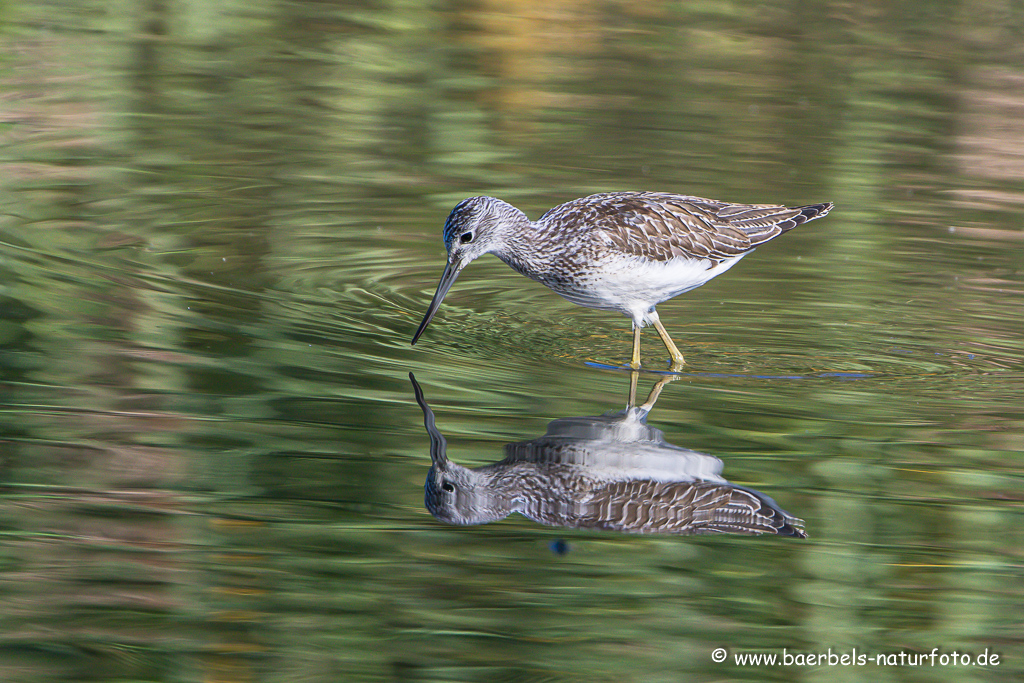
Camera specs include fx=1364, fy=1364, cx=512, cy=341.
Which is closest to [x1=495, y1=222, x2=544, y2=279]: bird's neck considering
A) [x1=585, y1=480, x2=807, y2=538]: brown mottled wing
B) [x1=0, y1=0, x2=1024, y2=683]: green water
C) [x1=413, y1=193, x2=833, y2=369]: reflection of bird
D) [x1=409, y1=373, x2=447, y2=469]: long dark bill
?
[x1=413, y1=193, x2=833, y2=369]: reflection of bird

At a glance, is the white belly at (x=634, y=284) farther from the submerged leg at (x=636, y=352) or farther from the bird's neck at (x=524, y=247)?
the bird's neck at (x=524, y=247)

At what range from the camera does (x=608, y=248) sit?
342 inches

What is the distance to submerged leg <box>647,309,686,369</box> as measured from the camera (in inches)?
345

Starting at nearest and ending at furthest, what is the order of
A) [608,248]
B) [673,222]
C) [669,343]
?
1. [608,248]
2. [669,343]
3. [673,222]

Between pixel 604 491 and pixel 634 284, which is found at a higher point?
pixel 634 284

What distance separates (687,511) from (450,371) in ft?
7.76

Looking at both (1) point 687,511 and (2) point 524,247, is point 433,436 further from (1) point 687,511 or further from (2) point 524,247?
(2) point 524,247

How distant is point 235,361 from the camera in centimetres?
821

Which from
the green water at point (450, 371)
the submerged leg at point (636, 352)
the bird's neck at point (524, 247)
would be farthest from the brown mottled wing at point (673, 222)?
the green water at point (450, 371)

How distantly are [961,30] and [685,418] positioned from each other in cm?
1650

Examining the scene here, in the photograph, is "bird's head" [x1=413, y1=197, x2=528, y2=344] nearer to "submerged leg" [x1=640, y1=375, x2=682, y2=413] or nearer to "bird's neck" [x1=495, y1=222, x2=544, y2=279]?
"bird's neck" [x1=495, y1=222, x2=544, y2=279]

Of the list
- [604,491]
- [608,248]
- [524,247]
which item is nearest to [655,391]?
[608,248]

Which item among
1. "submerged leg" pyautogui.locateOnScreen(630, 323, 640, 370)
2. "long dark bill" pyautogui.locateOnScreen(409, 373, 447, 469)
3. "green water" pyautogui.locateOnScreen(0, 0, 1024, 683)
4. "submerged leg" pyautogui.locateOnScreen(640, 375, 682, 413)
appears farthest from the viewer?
"submerged leg" pyautogui.locateOnScreen(630, 323, 640, 370)

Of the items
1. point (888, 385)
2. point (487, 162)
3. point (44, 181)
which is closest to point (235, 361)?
point (888, 385)
